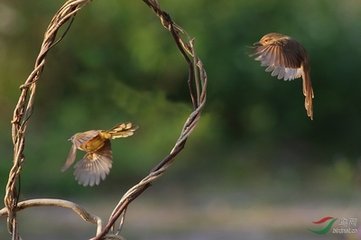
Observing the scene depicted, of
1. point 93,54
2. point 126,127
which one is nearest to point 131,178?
point 93,54

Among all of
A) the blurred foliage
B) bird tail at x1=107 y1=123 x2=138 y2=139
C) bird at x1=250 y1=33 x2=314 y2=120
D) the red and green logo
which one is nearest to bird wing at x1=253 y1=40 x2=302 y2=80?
bird at x1=250 y1=33 x2=314 y2=120

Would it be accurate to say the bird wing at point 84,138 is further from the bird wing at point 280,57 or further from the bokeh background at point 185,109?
the bokeh background at point 185,109

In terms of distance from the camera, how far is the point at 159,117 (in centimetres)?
115

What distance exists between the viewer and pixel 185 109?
114 centimetres

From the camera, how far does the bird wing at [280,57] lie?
1.90 ft

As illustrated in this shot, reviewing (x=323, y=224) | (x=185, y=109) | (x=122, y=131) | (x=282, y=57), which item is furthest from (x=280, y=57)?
(x=323, y=224)

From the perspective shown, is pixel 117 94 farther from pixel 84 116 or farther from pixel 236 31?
pixel 236 31

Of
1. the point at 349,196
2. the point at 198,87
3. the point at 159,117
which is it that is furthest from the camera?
the point at 349,196

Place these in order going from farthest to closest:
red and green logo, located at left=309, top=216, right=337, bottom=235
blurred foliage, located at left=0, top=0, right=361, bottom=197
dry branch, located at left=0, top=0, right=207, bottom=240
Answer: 1. red and green logo, located at left=309, top=216, right=337, bottom=235
2. blurred foliage, located at left=0, top=0, right=361, bottom=197
3. dry branch, located at left=0, top=0, right=207, bottom=240

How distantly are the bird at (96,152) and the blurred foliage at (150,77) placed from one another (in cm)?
55

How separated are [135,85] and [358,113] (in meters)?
0.43

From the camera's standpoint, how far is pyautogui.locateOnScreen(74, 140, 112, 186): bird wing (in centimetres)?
58
